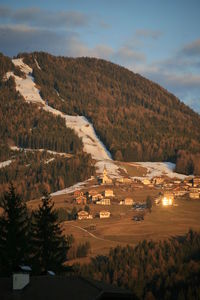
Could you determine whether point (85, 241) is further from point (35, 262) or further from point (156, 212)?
point (35, 262)

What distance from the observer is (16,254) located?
144 ft

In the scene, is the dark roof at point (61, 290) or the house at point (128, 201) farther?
the house at point (128, 201)

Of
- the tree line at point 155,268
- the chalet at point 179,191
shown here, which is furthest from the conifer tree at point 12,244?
the chalet at point 179,191

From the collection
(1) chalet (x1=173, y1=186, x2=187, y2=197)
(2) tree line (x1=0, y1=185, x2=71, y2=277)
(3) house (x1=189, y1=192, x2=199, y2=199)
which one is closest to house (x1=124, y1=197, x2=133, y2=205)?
(1) chalet (x1=173, y1=186, x2=187, y2=197)

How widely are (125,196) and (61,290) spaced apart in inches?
5687

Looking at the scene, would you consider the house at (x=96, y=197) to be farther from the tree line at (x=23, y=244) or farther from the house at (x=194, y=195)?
the tree line at (x=23, y=244)

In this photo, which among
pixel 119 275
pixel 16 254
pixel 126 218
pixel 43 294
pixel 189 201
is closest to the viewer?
pixel 43 294

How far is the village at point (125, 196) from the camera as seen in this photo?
15379 cm

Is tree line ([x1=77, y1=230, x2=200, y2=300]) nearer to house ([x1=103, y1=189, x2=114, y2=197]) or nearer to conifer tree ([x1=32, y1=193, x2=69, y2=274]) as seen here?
conifer tree ([x1=32, y1=193, x2=69, y2=274])

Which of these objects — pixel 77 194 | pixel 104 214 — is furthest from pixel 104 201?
pixel 77 194

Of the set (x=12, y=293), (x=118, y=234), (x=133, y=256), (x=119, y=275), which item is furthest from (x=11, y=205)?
(x=118, y=234)

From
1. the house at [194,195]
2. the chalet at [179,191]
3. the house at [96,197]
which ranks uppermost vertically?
the chalet at [179,191]

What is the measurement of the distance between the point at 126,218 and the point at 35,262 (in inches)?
4025

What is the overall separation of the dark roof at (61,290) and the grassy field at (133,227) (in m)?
79.5
